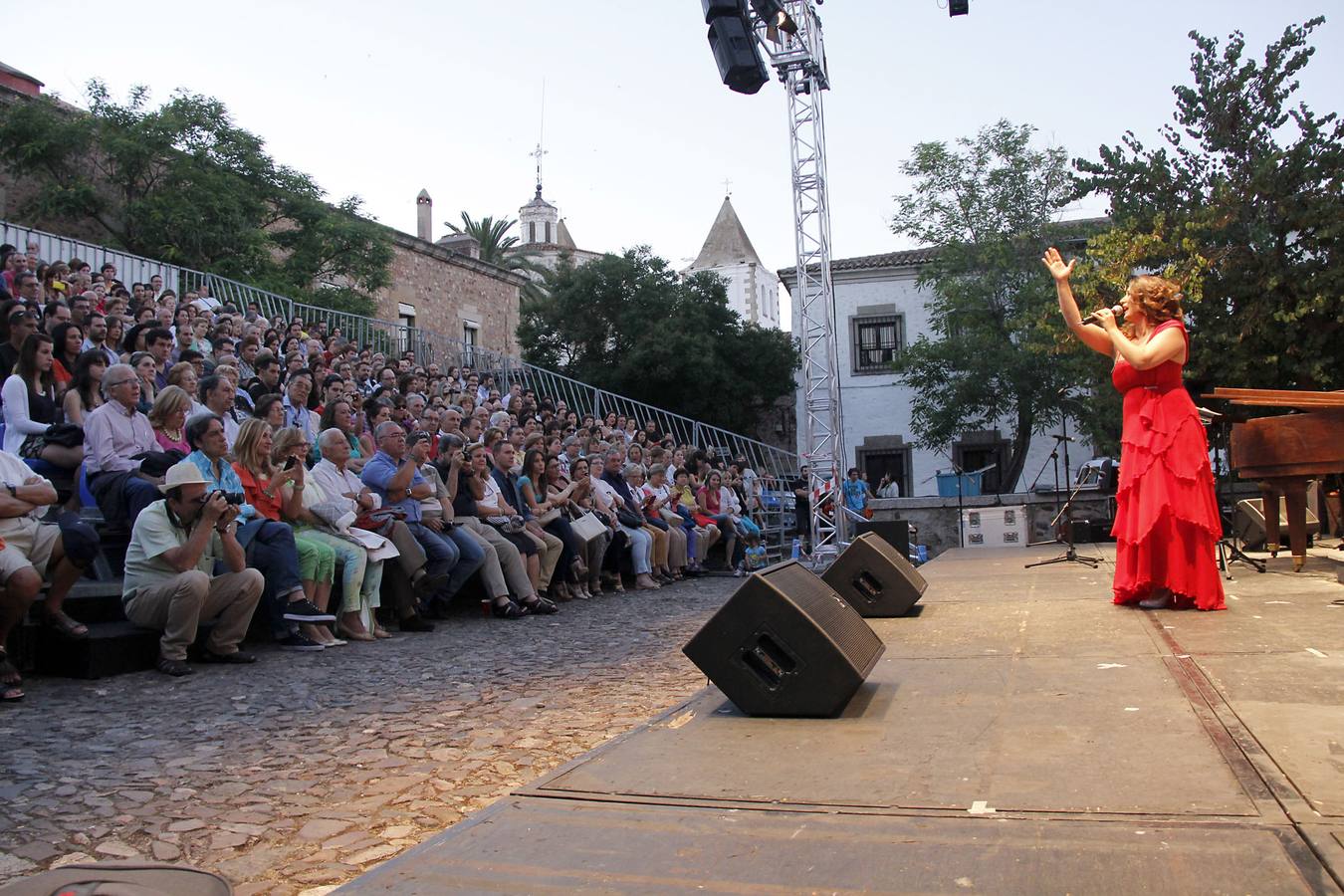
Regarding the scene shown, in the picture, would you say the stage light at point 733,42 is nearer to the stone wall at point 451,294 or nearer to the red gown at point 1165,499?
the red gown at point 1165,499

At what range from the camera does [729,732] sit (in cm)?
304

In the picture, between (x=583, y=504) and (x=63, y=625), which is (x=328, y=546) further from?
(x=583, y=504)

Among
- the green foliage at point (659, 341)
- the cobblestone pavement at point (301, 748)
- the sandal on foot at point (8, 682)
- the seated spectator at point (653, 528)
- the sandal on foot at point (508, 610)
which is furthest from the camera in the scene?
the green foliage at point (659, 341)

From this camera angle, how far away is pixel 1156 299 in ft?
18.4

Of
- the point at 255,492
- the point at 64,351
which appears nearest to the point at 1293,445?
the point at 255,492

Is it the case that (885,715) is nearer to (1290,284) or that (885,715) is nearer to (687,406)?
(1290,284)

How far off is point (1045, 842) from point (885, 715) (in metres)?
1.15

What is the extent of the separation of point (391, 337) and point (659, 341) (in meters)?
12.0

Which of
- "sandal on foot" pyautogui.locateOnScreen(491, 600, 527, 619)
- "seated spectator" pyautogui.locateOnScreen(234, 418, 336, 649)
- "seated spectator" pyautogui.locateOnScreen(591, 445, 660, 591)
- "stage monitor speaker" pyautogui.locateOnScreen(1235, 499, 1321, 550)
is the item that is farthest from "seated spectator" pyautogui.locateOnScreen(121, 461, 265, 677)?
"stage monitor speaker" pyautogui.locateOnScreen(1235, 499, 1321, 550)

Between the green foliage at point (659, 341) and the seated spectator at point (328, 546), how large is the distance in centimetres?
2276

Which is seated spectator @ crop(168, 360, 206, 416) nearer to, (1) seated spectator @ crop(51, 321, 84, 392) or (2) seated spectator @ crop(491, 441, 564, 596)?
(1) seated spectator @ crop(51, 321, 84, 392)

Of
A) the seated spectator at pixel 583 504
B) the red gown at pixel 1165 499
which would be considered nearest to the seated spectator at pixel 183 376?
the seated spectator at pixel 583 504

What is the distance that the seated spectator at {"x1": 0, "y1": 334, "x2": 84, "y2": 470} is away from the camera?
579 cm

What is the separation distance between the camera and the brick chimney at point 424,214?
38938 mm
